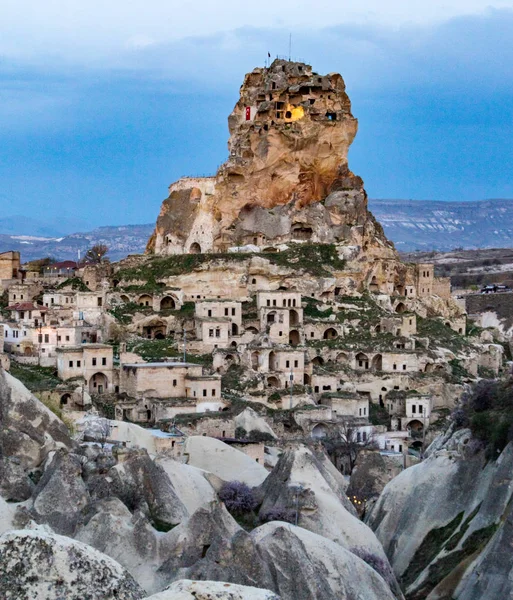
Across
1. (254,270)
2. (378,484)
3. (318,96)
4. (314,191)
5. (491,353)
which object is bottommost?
(378,484)

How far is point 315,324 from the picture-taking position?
67188mm

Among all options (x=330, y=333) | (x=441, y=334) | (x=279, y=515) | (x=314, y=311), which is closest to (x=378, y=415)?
(x=330, y=333)

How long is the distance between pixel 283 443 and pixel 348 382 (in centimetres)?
1089

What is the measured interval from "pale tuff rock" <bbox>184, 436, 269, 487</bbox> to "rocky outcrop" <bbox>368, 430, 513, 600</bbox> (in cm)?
431

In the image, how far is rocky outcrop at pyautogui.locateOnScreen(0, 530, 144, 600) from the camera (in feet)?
53.0

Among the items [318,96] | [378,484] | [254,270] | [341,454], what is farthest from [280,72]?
[378,484]

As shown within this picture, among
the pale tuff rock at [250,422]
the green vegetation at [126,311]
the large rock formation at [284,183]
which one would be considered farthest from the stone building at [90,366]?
the large rock formation at [284,183]

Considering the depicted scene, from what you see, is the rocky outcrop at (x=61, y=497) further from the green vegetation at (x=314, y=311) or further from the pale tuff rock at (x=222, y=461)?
the green vegetation at (x=314, y=311)

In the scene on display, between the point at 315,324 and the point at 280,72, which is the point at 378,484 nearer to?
the point at 315,324

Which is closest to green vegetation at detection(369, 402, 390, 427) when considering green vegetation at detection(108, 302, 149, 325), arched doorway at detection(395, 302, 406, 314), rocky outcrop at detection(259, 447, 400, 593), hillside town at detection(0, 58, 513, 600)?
hillside town at detection(0, 58, 513, 600)

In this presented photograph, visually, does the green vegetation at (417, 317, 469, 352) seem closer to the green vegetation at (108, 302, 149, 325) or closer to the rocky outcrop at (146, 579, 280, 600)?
the green vegetation at (108, 302, 149, 325)

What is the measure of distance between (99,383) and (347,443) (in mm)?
11410

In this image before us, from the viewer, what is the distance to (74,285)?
234 feet

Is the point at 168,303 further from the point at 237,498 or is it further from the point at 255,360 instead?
the point at 237,498
